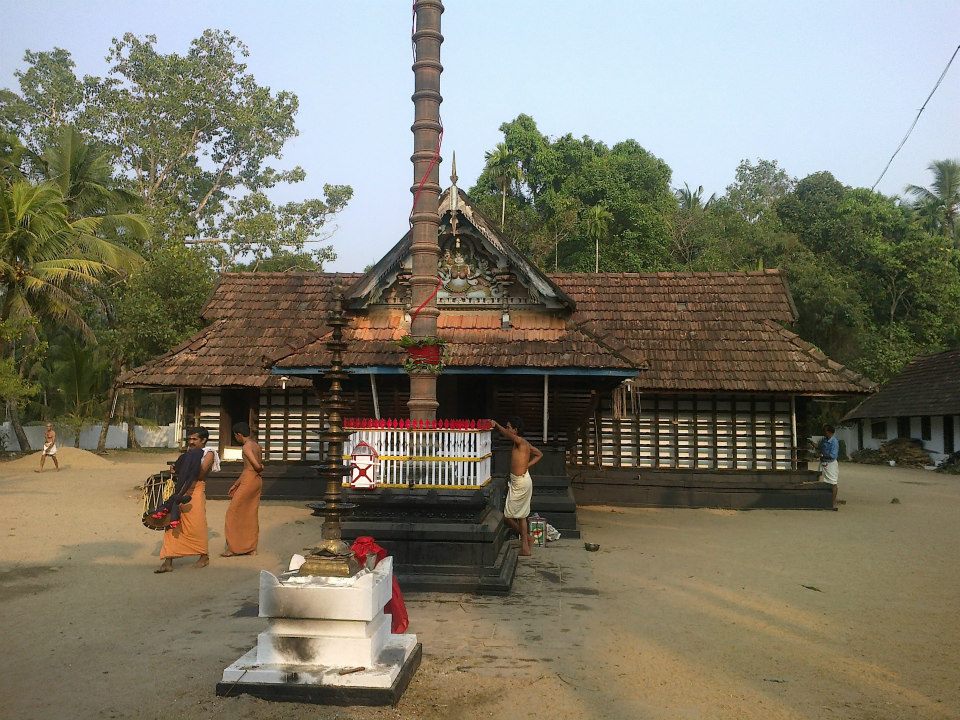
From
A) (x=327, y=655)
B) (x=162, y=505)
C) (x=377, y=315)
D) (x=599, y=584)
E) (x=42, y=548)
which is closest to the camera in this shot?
(x=327, y=655)

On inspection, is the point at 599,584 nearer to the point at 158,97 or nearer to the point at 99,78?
the point at 158,97

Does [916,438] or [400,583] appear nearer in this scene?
[400,583]

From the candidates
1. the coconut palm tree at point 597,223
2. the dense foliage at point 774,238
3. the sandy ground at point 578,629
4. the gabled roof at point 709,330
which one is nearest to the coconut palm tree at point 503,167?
the dense foliage at point 774,238

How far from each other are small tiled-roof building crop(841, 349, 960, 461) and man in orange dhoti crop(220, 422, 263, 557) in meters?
23.5

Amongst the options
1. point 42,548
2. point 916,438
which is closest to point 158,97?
point 42,548

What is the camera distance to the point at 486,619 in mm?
7164

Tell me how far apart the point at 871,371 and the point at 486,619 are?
3148 centimetres

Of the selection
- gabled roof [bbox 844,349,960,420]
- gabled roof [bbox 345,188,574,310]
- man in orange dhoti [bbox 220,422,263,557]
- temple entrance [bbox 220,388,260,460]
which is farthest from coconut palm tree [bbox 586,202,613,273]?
man in orange dhoti [bbox 220,422,263,557]

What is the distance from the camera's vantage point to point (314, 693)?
16.4 feet

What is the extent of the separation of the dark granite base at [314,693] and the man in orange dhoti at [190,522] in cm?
463

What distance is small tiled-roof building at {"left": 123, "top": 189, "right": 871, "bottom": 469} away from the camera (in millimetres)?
12836

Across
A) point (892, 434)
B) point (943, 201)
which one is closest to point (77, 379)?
point (892, 434)

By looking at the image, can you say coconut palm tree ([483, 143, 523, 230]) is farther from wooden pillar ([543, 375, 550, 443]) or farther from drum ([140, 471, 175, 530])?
drum ([140, 471, 175, 530])

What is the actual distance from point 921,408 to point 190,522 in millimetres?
26626
